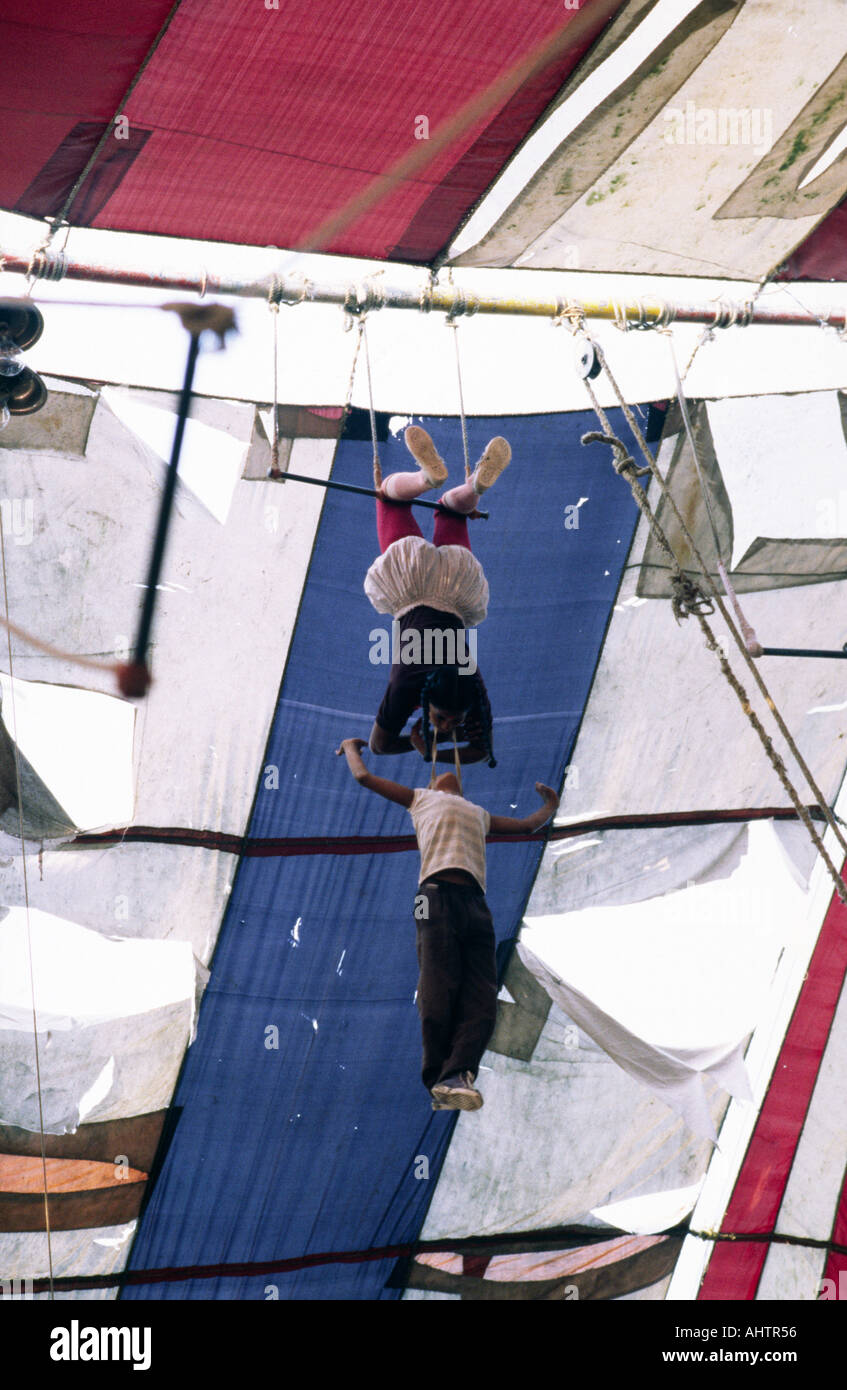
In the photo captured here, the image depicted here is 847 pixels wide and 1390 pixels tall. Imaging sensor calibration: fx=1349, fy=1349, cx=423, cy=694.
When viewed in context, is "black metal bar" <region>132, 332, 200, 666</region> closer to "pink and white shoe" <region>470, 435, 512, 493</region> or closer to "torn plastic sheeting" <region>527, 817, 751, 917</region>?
"pink and white shoe" <region>470, 435, 512, 493</region>

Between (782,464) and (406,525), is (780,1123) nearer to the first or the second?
(782,464)

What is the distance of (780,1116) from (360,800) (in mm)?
2023

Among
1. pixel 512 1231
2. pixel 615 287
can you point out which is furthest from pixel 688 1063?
pixel 615 287

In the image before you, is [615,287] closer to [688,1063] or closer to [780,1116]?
[688,1063]

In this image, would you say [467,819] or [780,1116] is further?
[780,1116]

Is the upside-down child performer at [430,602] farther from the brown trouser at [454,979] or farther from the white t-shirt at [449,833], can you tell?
the brown trouser at [454,979]

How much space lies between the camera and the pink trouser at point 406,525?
3.39m

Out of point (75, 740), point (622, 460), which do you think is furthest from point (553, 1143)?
point (622, 460)

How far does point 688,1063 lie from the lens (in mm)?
4461

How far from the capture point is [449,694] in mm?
3318

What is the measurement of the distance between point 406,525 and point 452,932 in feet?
3.34

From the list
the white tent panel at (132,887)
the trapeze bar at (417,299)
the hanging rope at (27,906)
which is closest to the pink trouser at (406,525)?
the trapeze bar at (417,299)

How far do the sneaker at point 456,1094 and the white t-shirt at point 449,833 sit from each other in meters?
0.53

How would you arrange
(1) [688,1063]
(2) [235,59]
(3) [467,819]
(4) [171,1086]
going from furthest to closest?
1. (1) [688,1063]
2. (4) [171,1086]
3. (3) [467,819]
4. (2) [235,59]
